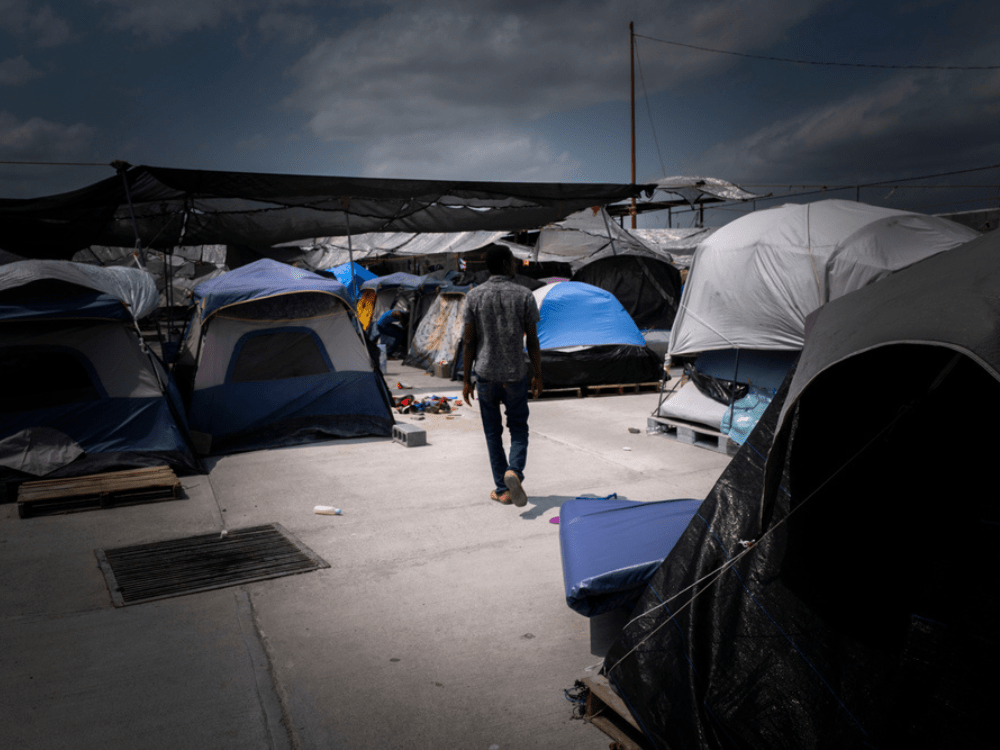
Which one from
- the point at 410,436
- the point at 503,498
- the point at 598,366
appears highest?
the point at 503,498

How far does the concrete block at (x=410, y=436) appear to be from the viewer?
801 centimetres

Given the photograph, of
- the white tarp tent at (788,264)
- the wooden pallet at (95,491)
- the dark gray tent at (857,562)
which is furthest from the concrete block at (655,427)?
the dark gray tent at (857,562)

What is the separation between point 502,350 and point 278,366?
3.62 m

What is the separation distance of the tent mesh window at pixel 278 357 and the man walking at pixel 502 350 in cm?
318

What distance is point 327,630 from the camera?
3.72 metres

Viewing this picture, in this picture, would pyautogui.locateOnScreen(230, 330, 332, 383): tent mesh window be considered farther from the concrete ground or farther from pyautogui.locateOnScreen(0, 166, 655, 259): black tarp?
pyautogui.locateOnScreen(0, 166, 655, 259): black tarp

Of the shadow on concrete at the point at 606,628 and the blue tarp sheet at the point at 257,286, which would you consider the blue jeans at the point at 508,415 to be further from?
the blue tarp sheet at the point at 257,286

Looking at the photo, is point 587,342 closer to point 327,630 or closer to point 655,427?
point 655,427

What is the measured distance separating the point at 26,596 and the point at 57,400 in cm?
315

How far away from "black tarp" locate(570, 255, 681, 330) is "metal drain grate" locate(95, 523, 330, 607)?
12.0m

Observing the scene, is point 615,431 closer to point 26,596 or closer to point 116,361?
point 116,361

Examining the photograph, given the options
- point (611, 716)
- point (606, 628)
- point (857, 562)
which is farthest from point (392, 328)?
point (857, 562)

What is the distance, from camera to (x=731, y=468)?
3064mm

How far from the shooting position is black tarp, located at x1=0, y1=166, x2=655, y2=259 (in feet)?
29.0
